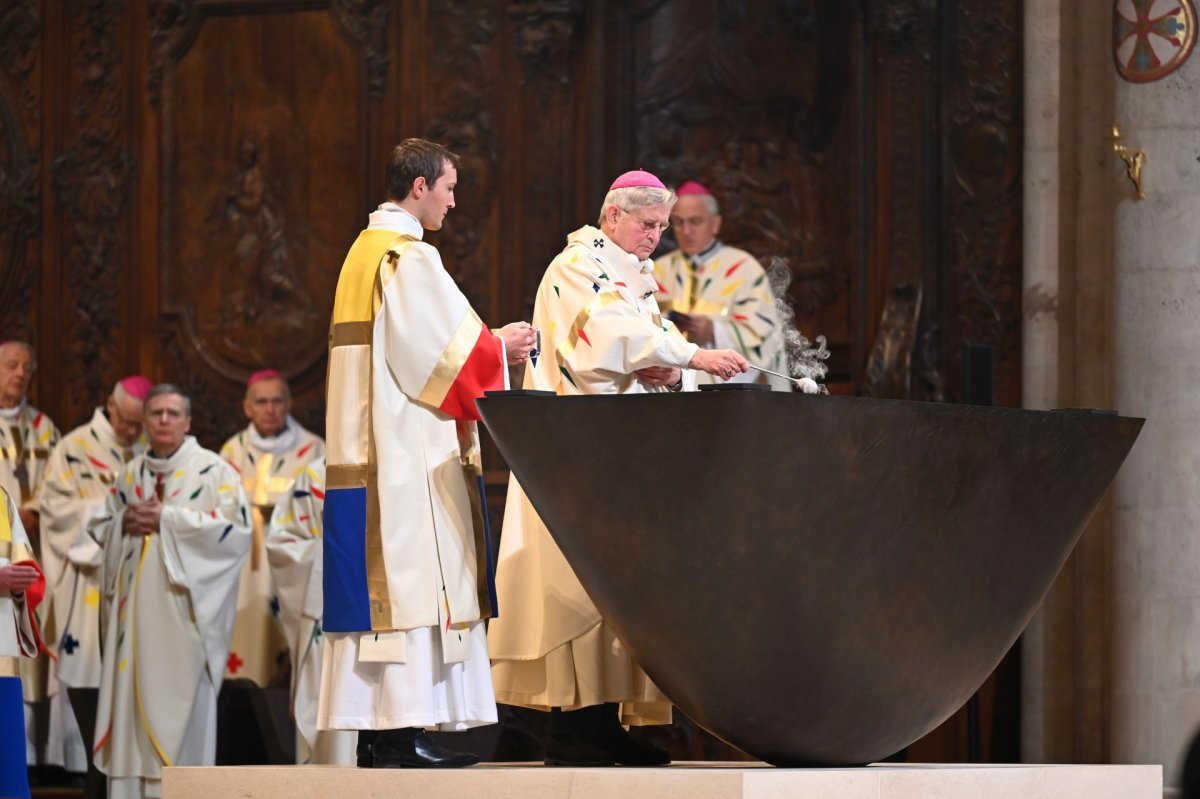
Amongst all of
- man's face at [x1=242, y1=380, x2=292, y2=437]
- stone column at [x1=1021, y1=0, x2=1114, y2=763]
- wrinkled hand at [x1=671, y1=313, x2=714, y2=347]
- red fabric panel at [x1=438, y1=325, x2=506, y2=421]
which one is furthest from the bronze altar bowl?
man's face at [x1=242, y1=380, x2=292, y2=437]

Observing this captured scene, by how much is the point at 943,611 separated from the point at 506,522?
4.65 feet

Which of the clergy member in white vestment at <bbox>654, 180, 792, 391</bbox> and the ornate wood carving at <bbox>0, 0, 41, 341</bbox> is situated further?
the ornate wood carving at <bbox>0, 0, 41, 341</bbox>

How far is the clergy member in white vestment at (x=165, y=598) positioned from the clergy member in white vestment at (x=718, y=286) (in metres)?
2.04

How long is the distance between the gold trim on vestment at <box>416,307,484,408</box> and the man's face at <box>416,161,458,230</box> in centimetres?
36

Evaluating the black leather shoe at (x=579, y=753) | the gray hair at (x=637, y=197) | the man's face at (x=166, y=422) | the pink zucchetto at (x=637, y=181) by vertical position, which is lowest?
the black leather shoe at (x=579, y=753)

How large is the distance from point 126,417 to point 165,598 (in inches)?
49.0

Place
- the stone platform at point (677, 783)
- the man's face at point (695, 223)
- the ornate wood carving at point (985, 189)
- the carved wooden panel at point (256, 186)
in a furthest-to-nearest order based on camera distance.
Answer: the carved wooden panel at point (256, 186) < the ornate wood carving at point (985, 189) < the man's face at point (695, 223) < the stone platform at point (677, 783)

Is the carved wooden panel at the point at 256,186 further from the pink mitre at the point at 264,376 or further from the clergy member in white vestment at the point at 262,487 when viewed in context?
the clergy member in white vestment at the point at 262,487

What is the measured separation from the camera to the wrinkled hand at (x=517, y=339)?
522cm

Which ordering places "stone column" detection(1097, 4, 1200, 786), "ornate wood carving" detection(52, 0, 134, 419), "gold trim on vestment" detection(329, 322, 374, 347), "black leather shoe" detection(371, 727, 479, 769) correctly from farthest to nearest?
"ornate wood carving" detection(52, 0, 134, 419) → "stone column" detection(1097, 4, 1200, 786) → "gold trim on vestment" detection(329, 322, 374, 347) → "black leather shoe" detection(371, 727, 479, 769)

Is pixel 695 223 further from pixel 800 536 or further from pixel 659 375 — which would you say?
pixel 800 536

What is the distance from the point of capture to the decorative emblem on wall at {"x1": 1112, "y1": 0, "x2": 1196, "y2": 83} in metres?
7.66

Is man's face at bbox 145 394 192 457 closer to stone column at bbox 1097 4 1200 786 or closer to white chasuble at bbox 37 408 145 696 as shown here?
white chasuble at bbox 37 408 145 696

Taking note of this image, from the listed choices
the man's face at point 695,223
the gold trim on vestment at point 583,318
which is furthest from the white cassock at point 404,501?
the man's face at point 695,223
